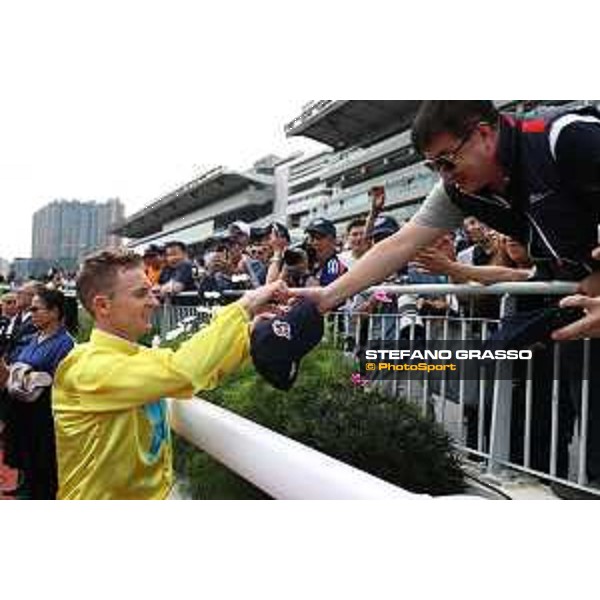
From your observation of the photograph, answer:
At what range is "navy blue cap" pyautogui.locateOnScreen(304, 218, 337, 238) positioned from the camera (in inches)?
86.1

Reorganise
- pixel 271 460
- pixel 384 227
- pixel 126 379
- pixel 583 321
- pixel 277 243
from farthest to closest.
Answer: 1. pixel 277 243
2. pixel 384 227
3. pixel 126 379
4. pixel 271 460
5. pixel 583 321

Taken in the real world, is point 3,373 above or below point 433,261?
below

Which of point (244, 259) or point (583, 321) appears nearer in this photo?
point (583, 321)

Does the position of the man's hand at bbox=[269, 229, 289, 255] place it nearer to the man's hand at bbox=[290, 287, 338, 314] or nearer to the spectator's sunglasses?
the man's hand at bbox=[290, 287, 338, 314]

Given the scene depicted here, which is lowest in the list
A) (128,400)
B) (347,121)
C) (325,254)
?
(128,400)

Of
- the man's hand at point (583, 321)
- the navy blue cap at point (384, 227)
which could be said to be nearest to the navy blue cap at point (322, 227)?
the navy blue cap at point (384, 227)

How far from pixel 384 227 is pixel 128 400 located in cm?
71

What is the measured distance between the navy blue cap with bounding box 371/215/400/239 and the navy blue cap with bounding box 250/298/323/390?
0.22 m

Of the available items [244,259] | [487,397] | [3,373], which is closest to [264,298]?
[244,259]

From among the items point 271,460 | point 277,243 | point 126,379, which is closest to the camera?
point 271,460

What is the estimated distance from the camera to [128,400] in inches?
79.5

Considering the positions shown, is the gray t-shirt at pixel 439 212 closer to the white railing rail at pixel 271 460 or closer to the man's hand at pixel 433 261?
the man's hand at pixel 433 261

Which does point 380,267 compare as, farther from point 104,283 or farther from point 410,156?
point 104,283

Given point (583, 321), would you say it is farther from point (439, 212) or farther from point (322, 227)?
point (322, 227)
